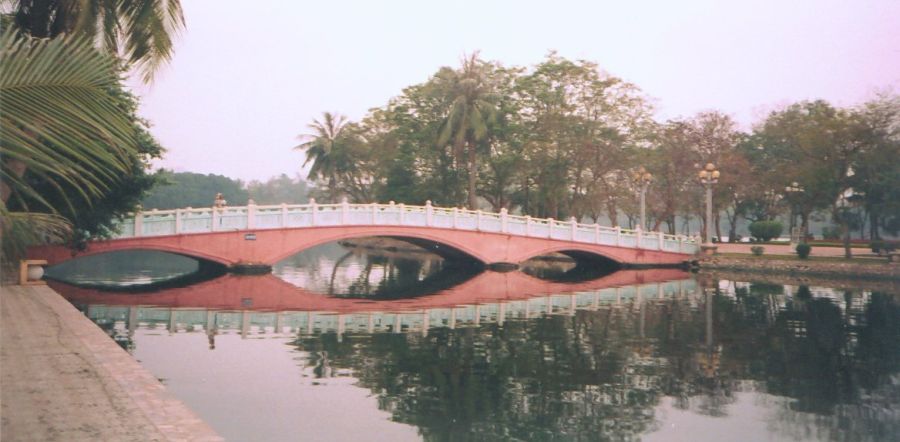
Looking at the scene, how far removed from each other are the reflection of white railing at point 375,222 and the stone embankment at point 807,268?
76.7 inches

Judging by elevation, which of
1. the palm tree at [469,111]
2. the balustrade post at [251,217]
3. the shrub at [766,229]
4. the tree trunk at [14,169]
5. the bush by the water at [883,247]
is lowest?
the tree trunk at [14,169]

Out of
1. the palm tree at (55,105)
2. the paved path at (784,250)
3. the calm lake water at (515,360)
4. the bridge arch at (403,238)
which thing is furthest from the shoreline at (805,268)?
the palm tree at (55,105)

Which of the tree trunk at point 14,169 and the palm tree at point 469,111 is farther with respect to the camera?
the palm tree at point 469,111

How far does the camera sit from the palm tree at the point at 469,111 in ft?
113

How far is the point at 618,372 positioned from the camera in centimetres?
982

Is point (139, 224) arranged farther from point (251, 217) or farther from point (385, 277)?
point (385, 277)

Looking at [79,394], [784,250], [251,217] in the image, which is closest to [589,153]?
[784,250]

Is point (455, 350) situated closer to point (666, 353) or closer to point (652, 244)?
point (666, 353)

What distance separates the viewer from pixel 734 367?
34.0ft

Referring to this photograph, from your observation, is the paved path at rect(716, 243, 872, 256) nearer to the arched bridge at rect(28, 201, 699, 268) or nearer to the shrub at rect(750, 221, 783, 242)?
the shrub at rect(750, 221, 783, 242)

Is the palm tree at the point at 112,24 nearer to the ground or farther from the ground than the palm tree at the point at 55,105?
farther from the ground

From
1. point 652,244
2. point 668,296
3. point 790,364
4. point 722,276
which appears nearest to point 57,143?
point 790,364

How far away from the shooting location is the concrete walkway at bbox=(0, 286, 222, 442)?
5.42 m

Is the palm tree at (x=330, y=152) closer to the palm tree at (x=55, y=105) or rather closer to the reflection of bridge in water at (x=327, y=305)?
the reflection of bridge in water at (x=327, y=305)
